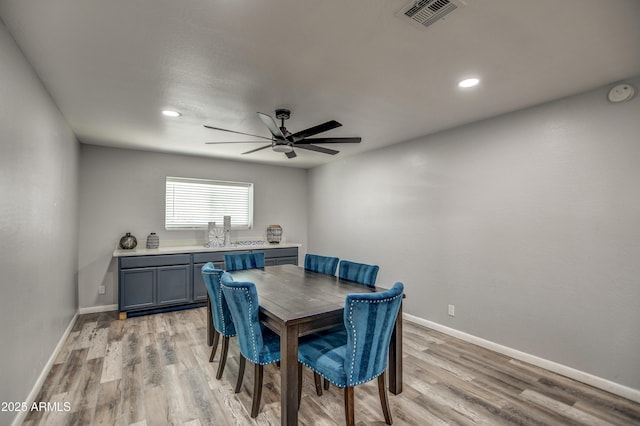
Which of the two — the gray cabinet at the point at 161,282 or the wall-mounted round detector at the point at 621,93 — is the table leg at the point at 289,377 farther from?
the gray cabinet at the point at 161,282

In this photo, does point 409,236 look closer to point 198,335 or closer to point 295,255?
point 295,255

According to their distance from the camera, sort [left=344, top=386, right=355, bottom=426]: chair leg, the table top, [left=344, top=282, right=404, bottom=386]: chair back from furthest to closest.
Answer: the table top
[left=344, top=386, right=355, bottom=426]: chair leg
[left=344, top=282, right=404, bottom=386]: chair back

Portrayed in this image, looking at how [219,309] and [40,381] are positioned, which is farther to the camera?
[219,309]

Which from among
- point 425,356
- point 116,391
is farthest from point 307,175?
point 116,391

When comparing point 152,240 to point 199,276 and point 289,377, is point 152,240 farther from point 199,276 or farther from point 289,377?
point 289,377

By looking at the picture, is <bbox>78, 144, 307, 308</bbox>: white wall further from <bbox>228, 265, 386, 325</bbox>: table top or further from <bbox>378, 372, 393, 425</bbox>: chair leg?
<bbox>378, 372, 393, 425</bbox>: chair leg

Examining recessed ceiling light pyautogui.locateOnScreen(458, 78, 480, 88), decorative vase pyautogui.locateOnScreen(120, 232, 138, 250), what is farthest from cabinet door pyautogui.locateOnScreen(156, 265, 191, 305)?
recessed ceiling light pyautogui.locateOnScreen(458, 78, 480, 88)

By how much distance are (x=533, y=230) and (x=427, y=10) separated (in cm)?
232

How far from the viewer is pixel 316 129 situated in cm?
260

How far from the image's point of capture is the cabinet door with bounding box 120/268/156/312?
411cm

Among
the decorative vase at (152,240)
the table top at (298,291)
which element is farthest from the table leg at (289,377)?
the decorative vase at (152,240)

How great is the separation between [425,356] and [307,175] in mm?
4259

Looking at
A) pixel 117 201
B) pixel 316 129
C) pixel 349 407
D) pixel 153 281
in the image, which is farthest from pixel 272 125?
pixel 117 201

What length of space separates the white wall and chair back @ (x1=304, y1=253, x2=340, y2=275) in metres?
2.46
